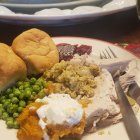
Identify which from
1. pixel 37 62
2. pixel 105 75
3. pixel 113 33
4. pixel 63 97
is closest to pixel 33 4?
pixel 113 33

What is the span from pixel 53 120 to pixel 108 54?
0.47 metres

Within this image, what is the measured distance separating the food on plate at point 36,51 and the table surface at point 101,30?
0.31 meters

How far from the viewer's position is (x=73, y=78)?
1.16m

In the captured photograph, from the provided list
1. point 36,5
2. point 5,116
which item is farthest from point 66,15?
point 5,116

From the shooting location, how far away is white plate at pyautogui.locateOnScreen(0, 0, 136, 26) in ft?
5.04

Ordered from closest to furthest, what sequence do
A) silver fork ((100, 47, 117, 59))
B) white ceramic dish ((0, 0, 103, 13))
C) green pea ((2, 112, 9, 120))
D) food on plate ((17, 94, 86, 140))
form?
food on plate ((17, 94, 86, 140))
green pea ((2, 112, 9, 120))
silver fork ((100, 47, 117, 59))
white ceramic dish ((0, 0, 103, 13))

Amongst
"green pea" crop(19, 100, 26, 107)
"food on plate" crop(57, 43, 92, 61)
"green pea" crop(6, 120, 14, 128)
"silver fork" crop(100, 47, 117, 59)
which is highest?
"food on plate" crop(57, 43, 92, 61)

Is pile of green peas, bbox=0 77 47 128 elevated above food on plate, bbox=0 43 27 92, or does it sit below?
below

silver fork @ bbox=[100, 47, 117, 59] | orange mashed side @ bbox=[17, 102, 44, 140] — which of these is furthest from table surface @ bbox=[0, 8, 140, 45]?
orange mashed side @ bbox=[17, 102, 44, 140]

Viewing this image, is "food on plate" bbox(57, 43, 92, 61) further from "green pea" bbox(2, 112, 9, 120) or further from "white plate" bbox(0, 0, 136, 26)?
"green pea" bbox(2, 112, 9, 120)

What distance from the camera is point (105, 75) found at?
121cm

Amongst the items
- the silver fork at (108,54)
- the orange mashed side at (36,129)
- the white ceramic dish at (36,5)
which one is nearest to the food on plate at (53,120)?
the orange mashed side at (36,129)

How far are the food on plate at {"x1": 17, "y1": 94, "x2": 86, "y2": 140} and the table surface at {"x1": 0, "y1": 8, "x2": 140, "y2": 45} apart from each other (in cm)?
64

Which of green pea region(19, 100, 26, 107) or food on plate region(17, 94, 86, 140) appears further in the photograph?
green pea region(19, 100, 26, 107)
